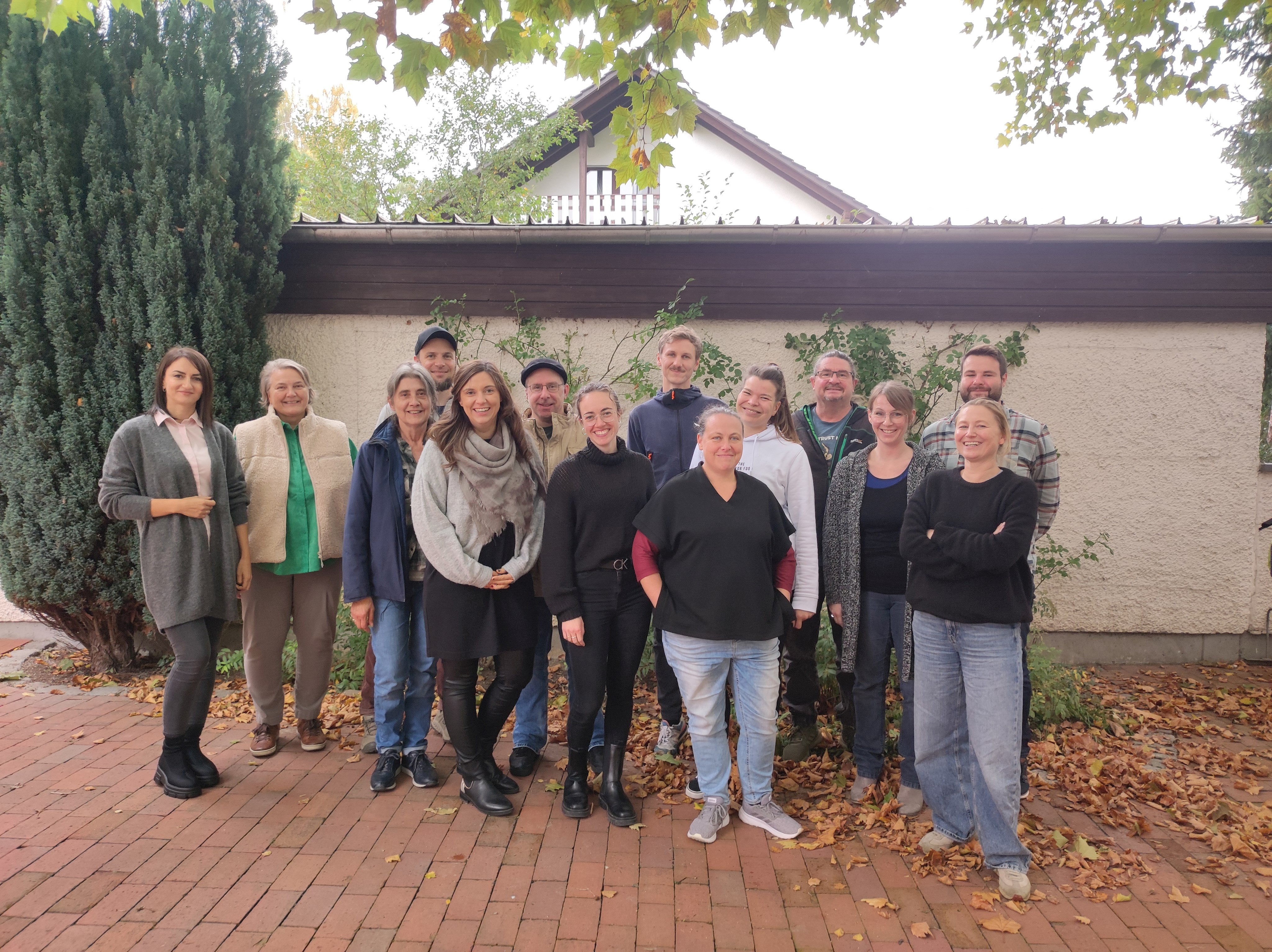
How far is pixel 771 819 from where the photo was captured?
3.35 m

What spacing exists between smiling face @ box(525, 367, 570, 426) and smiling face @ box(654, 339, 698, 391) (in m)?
0.55

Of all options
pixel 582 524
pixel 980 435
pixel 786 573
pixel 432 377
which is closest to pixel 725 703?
pixel 786 573

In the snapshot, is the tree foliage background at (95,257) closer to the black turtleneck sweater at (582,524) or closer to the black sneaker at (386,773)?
the black sneaker at (386,773)

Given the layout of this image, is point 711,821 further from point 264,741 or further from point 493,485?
point 264,741

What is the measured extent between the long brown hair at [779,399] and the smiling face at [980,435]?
0.87 m

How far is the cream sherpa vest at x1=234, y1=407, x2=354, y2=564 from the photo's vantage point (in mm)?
3943

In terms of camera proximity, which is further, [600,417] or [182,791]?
[182,791]

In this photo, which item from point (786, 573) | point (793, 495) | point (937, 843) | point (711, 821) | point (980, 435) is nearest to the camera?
point (980, 435)

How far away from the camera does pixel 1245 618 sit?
5.91 meters

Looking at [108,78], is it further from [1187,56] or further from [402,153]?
[402,153]

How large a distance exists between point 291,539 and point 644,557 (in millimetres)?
1953

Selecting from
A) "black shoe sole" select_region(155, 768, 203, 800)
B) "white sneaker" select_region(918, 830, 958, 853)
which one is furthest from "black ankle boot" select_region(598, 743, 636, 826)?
"black shoe sole" select_region(155, 768, 203, 800)

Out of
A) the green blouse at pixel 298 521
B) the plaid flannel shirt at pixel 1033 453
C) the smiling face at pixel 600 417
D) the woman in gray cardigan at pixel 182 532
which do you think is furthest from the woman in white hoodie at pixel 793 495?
the woman in gray cardigan at pixel 182 532

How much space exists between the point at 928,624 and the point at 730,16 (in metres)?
3.11
